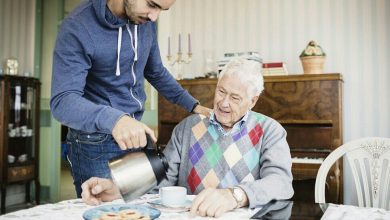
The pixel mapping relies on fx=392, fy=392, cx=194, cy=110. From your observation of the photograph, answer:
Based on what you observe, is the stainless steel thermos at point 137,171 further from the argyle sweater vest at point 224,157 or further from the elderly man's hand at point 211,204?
the argyle sweater vest at point 224,157

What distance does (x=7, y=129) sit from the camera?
14.4ft

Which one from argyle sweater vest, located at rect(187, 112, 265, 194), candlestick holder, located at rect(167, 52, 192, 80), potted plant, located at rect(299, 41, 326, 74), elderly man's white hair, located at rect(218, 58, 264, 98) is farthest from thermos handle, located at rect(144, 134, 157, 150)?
candlestick holder, located at rect(167, 52, 192, 80)

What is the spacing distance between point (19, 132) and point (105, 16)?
3.64m

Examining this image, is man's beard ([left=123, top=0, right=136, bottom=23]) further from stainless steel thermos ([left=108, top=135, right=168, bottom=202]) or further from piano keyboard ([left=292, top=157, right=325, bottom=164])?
piano keyboard ([left=292, top=157, right=325, bottom=164])

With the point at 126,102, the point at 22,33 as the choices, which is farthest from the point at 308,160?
the point at 22,33

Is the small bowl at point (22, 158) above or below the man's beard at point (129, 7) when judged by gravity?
below

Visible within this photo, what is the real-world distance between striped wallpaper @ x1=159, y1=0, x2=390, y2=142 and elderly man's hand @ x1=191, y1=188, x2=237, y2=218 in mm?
2528

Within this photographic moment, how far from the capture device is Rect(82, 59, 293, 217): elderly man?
66.4 inches

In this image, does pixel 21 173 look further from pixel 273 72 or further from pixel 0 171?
pixel 273 72

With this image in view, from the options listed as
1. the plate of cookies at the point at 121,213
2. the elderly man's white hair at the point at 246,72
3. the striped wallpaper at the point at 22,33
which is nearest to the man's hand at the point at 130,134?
the plate of cookies at the point at 121,213

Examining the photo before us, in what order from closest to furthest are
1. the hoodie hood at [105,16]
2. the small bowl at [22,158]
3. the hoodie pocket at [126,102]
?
the hoodie hood at [105,16] < the hoodie pocket at [126,102] < the small bowl at [22,158]

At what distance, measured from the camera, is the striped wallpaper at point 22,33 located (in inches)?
194

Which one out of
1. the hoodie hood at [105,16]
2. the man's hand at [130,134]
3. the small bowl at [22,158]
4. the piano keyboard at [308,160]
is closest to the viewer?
the man's hand at [130,134]

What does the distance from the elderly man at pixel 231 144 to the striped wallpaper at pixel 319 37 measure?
6.22 ft
